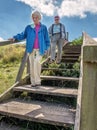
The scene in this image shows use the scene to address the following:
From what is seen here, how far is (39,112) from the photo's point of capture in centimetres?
420

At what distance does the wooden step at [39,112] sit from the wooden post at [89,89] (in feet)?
5.45

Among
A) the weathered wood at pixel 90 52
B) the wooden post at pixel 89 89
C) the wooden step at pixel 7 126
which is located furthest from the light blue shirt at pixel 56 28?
the weathered wood at pixel 90 52

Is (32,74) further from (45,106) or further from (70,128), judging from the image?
(70,128)

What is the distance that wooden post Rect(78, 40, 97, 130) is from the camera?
175 cm

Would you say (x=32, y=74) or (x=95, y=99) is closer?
(x=95, y=99)

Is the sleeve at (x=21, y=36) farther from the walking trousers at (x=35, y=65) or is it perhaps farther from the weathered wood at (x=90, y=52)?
the weathered wood at (x=90, y=52)

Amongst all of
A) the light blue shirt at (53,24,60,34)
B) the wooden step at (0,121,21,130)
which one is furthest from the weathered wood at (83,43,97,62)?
the light blue shirt at (53,24,60,34)

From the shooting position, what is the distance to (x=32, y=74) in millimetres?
5836

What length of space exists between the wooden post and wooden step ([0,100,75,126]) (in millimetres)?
1660

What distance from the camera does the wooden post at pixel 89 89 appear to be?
1754 mm

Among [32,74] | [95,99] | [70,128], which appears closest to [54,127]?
[70,128]

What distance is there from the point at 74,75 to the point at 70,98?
1.90 metres

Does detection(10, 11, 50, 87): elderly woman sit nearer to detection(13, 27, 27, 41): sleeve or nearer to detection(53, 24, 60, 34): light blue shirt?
detection(13, 27, 27, 41): sleeve

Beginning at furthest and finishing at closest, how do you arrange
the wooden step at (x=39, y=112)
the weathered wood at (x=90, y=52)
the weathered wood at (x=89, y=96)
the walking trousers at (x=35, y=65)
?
the walking trousers at (x=35, y=65), the wooden step at (x=39, y=112), the weathered wood at (x=89, y=96), the weathered wood at (x=90, y=52)
